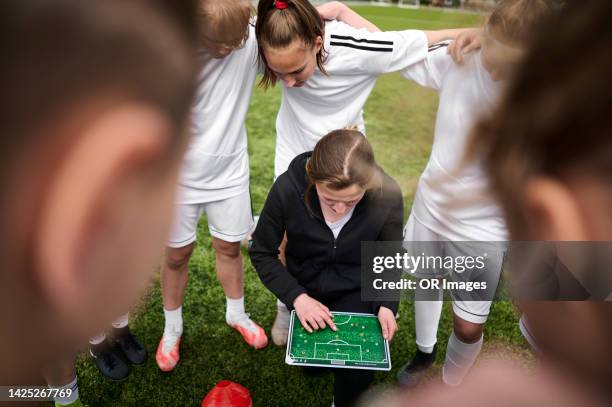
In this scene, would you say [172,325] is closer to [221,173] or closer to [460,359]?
[221,173]

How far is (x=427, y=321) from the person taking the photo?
6.72 ft

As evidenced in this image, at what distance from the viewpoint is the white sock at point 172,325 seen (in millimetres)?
2197

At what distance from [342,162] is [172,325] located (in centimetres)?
123

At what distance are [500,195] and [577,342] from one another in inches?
5.8

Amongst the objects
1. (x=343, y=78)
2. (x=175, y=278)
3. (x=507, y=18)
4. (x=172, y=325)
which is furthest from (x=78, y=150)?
(x=172, y=325)

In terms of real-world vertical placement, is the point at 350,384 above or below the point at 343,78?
below

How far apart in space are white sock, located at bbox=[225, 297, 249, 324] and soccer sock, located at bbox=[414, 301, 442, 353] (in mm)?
834

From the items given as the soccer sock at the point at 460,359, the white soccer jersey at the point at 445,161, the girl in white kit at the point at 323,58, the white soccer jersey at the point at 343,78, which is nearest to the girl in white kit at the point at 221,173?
the girl in white kit at the point at 323,58

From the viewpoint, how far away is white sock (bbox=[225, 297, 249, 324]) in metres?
2.31

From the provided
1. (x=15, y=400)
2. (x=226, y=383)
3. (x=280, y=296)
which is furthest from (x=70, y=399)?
(x=15, y=400)

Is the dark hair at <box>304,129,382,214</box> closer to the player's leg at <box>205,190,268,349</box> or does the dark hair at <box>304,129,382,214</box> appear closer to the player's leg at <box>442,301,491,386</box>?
the player's leg at <box>205,190,268,349</box>

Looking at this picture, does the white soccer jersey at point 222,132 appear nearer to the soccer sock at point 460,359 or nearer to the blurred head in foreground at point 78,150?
the soccer sock at point 460,359

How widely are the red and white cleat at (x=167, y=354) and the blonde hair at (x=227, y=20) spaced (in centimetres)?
137

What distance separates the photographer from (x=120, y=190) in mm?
345
